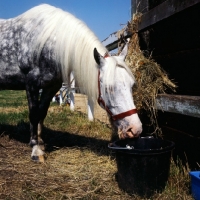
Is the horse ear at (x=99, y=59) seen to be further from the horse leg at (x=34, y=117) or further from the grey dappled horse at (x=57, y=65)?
the horse leg at (x=34, y=117)

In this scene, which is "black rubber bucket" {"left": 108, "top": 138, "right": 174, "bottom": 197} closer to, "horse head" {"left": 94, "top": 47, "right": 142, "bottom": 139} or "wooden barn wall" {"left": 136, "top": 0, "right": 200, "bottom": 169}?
"horse head" {"left": 94, "top": 47, "right": 142, "bottom": 139}

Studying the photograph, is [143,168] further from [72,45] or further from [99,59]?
[72,45]

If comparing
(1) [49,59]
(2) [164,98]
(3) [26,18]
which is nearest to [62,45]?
(1) [49,59]

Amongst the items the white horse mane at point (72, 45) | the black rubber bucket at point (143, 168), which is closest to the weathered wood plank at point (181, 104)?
the black rubber bucket at point (143, 168)

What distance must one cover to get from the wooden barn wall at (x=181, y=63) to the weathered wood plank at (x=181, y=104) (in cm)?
36

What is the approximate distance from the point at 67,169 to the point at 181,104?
1.68 meters

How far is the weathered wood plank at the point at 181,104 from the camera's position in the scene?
2.59 metres

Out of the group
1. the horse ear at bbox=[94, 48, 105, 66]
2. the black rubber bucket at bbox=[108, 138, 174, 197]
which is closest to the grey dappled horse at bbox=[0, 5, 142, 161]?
the horse ear at bbox=[94, 48, 105, 66]

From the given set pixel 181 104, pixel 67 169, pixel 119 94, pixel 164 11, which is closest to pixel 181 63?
pixel 164 11

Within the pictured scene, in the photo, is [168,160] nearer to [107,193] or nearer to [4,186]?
[107,193]

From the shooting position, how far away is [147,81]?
146 inches

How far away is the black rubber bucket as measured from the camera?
2674mm

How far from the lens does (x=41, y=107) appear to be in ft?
14.6

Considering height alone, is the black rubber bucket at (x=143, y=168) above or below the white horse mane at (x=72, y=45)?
below
